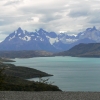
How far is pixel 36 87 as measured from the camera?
22.4 metres

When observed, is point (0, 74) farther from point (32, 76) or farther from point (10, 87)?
point (32, 76)

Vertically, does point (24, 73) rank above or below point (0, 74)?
below

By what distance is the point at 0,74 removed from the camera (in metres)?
21.1
